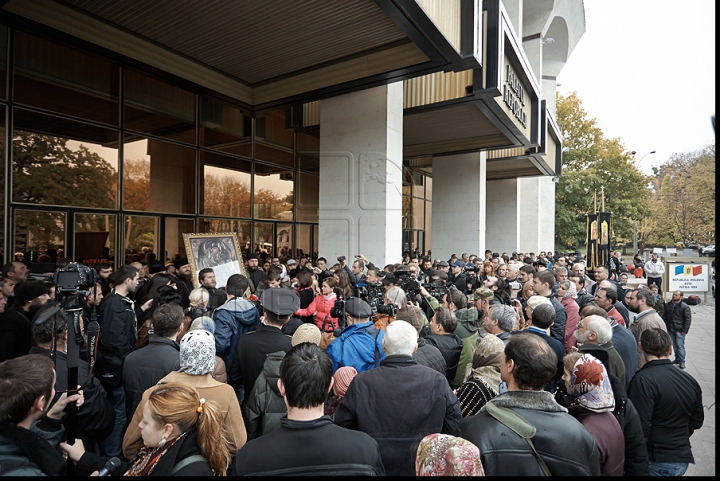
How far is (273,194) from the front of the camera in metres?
14.3

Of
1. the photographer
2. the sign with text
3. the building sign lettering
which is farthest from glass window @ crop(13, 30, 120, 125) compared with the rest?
the sign with text

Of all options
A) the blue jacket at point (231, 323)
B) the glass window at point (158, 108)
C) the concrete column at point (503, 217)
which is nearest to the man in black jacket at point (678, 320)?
the blue jacket at point (231, 323)

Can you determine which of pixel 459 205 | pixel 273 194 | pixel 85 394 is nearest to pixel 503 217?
pixel 459 205

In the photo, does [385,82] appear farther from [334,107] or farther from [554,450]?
[554,450]

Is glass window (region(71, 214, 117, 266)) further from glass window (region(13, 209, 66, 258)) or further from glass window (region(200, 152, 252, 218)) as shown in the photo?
glass window (region(200, 152, 252, 218))

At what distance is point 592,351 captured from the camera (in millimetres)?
2898

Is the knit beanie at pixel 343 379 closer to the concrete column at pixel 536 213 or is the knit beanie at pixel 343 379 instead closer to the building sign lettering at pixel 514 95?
the building sign lettering at pixel 514 95

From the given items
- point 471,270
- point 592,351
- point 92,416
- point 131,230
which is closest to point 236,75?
point 131,230

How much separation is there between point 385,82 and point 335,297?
695 cm

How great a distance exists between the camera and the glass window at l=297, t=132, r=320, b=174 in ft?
50.4

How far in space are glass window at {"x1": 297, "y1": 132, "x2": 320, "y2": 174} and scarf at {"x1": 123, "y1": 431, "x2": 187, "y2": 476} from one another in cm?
1431

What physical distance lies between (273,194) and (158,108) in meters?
4.84

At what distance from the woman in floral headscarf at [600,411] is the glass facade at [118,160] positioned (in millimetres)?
10386

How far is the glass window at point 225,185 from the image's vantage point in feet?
39.4
